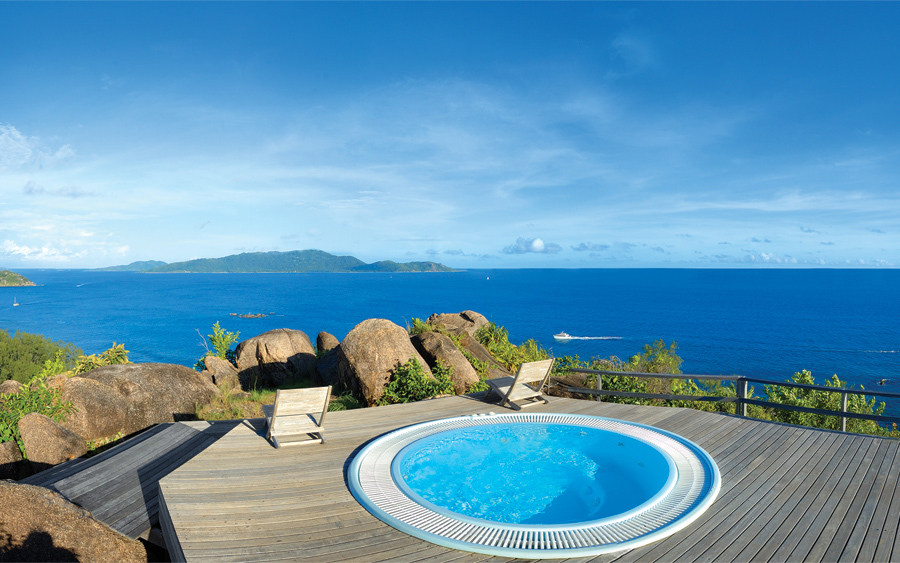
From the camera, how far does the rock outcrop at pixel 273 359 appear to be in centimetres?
1545

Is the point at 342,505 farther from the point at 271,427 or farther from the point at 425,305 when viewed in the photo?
the point at 425,305

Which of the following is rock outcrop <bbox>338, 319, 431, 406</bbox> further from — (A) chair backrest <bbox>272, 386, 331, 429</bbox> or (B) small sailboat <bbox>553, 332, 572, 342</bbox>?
(B) small sailboat <bbox>553, 332, 572, 342</bbox>

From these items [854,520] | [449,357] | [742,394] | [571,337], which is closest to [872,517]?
[854,520]

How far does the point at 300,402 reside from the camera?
648cm

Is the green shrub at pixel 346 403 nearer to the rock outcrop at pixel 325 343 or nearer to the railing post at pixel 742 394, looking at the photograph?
the rock outcrop at pixel 325 343

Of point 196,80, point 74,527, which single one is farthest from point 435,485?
point 196,80

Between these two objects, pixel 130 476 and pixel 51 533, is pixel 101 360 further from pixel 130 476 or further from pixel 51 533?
pixel 51 533

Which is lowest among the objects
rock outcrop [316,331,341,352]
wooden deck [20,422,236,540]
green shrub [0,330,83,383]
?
green shrub [0,330,83,383]

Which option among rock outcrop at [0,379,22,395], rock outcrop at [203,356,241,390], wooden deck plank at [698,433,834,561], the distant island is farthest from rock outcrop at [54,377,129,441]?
the distant island

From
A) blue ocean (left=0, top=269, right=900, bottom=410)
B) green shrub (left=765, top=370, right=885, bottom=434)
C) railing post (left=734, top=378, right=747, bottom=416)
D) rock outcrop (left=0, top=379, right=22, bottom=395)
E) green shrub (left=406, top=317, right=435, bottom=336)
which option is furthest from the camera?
blue ocean (left=0, top=269, right=900, bottom=410)

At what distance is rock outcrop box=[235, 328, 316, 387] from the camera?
608 inches

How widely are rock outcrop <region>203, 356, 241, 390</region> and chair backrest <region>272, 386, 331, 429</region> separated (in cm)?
754

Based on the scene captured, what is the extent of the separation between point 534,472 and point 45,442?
777cm

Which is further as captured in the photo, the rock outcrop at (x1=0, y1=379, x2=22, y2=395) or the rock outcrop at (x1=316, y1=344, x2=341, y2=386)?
the rock outcrop at (x1=316, y1=344, x2=341, y2=386)
